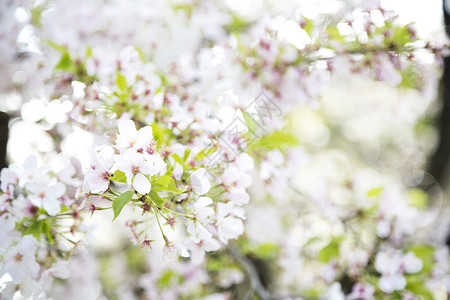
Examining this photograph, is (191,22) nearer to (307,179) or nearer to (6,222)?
(6,222)

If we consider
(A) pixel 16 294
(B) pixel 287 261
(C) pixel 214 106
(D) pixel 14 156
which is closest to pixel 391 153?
(B) pixel 287 261

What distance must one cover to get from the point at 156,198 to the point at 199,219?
141 millimetres

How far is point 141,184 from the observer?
0.97m

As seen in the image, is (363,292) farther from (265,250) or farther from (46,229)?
(46,229)

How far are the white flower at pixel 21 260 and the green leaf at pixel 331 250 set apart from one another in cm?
130

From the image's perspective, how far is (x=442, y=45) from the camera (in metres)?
1.60

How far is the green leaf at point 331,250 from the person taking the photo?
6.23ft

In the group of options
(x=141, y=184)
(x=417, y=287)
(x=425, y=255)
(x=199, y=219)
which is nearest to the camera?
(x=141, y=184)

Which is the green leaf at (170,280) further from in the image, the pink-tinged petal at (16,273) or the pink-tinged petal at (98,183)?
the pink-tinged petal at (98,183)

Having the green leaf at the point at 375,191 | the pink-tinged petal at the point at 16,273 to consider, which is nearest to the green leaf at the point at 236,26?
the green leaf at the point at 375,191

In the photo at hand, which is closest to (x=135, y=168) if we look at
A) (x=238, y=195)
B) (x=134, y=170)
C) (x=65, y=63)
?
(x=134, y=170)

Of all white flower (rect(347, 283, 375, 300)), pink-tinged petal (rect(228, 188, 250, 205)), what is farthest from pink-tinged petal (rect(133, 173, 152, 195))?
white flower (rect(347, 283, 375, 300))

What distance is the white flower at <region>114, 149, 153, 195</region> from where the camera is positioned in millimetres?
969

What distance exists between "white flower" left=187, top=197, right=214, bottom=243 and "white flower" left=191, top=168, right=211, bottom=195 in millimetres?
23
